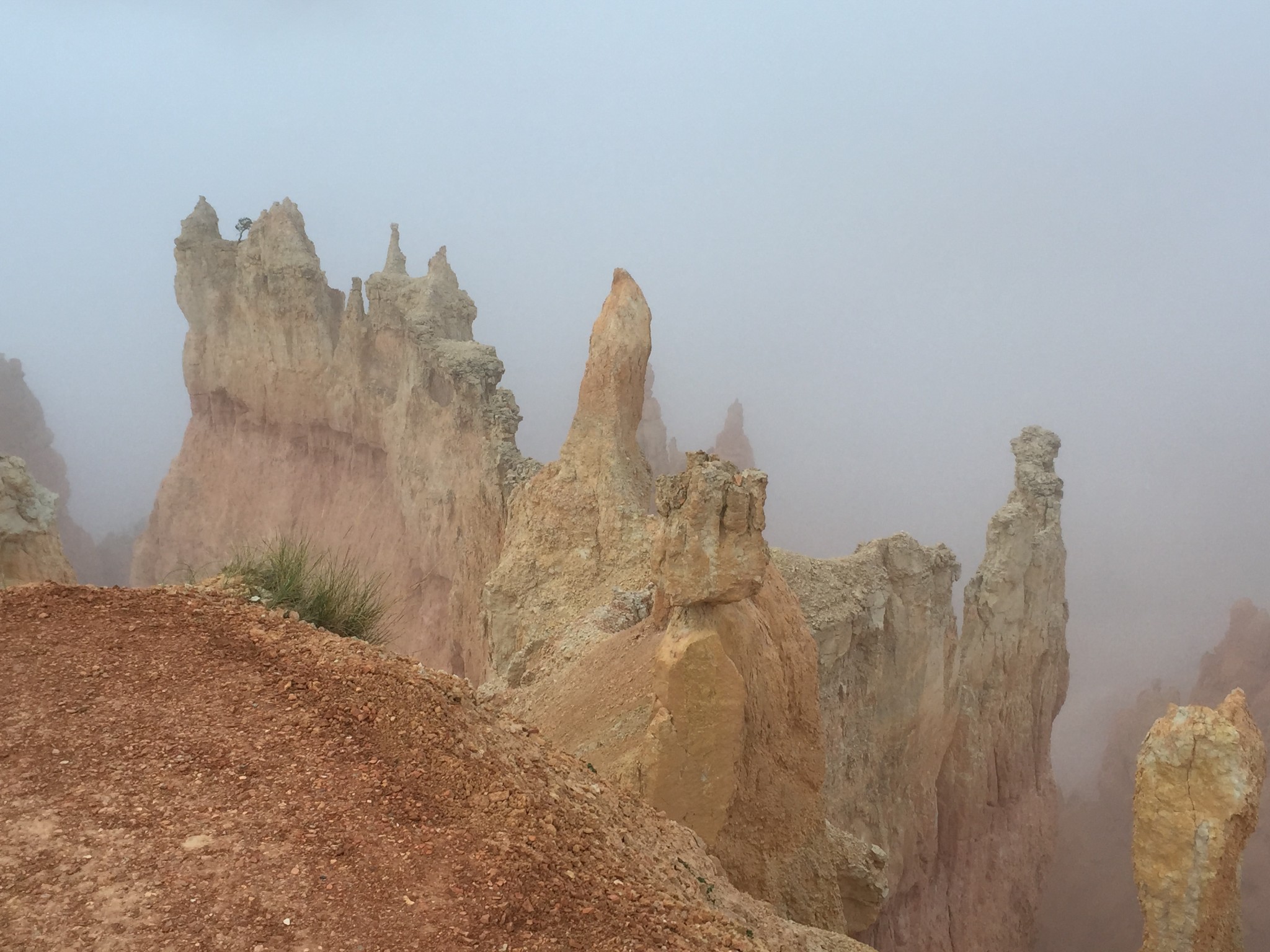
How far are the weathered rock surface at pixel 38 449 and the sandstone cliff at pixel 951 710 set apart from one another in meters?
29.7

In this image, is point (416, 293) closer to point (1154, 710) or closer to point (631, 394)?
point (631, 394)

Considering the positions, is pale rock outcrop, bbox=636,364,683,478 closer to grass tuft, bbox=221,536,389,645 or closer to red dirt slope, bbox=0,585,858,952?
grass tuft, bbox=221,536,389,645

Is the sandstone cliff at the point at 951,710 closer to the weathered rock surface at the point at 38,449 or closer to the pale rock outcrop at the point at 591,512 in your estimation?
the pale rock outcrop at the point at 591,512

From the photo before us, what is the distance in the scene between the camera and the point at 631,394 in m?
14.4

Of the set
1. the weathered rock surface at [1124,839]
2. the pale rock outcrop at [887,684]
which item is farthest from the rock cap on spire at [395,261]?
the weathered rock surface at [1124,839]

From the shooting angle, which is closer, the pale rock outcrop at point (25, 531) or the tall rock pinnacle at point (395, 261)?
the pale rock outcrop at point (25, 531)

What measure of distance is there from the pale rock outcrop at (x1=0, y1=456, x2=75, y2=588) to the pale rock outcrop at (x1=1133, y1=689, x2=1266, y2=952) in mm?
10333

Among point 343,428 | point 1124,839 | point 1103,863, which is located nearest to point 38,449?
point 343,428

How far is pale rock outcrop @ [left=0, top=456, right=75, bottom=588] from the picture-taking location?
9422mm

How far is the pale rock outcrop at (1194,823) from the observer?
29.2ft

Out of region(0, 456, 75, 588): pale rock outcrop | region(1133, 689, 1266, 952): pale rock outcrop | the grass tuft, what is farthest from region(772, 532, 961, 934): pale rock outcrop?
region(0, 456, 75, 588): pale rock outcrop

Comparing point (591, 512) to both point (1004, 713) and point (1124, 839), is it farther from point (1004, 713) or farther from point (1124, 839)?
point (1124, 839)

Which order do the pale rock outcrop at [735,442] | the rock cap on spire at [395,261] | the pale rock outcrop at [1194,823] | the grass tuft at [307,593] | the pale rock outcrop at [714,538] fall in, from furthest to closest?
the pale rock outcrop at [735,442] < the rock cap on spire at [395,261] < the pale rock outcrop at [1194,823] < the pale rock outcrop at [714,538] < the grass tuft at [307,593]

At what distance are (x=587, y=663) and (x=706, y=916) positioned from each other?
5618 millimetres
